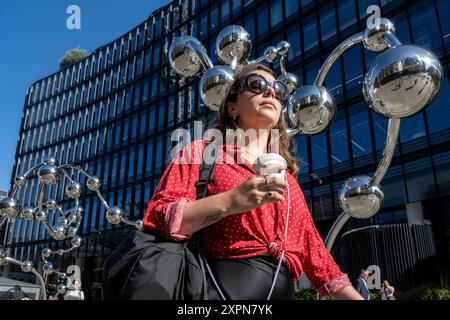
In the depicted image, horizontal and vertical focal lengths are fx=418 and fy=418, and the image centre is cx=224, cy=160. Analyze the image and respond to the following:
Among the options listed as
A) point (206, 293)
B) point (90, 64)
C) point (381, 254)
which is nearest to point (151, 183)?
point (90, 64)

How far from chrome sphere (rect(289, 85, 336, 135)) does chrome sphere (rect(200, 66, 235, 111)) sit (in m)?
0.59

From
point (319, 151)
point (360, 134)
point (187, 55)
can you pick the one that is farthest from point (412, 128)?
point (187, 55)

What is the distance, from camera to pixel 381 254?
567 inches

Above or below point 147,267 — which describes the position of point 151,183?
above

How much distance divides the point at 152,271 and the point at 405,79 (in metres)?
1.51

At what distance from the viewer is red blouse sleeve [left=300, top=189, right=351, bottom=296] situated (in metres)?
1.76

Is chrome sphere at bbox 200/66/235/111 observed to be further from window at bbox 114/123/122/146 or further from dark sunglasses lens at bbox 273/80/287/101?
window at bbox 114/123/122/146

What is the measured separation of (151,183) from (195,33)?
11198mm

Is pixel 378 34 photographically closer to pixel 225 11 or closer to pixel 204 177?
pixel 204 177

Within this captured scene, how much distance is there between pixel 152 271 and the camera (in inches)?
48.8

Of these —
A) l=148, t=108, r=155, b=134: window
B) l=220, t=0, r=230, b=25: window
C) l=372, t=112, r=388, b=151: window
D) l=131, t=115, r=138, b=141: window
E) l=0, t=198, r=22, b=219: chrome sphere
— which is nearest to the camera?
l=0, t=198, r=22, b=219: chrome sphere

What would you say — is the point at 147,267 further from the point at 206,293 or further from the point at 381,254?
the point at 381,254

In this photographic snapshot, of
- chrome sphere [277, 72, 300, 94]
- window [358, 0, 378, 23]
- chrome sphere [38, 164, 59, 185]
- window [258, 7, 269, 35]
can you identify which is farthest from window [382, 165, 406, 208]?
chrome sphere [277, 72, 300, 94]

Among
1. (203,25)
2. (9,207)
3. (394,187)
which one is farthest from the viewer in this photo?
(203,25)
